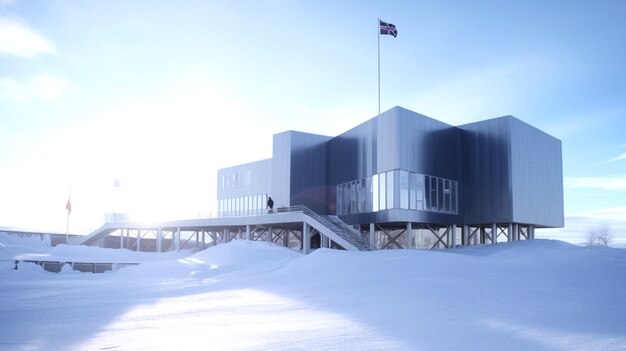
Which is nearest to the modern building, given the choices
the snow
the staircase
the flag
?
the staircase

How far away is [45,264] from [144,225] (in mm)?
17779

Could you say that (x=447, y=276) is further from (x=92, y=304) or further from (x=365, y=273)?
(x=92, y=304)

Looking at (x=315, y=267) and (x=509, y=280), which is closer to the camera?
(x=509, y=280)

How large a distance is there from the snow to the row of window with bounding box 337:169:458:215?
397 inches

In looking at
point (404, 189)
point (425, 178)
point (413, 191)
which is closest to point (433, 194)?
point (425, 178)

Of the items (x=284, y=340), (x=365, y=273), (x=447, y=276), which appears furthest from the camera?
(x=365, y=273)

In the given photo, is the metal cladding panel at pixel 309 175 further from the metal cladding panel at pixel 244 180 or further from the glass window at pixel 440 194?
the glass window at pixel 440 194

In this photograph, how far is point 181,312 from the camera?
37.4 feet

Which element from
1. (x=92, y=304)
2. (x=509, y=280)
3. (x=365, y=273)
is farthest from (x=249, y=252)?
(x=509, y=280)

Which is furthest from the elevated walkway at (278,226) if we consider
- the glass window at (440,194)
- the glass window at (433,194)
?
the glass window at (440,194)

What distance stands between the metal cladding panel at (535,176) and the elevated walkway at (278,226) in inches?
529

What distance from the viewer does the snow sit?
313 inches

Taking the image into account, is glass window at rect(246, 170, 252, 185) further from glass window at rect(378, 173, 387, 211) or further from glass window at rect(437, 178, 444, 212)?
glass window at rect(437, 178, 444, 212)

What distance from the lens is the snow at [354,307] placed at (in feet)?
26.1
